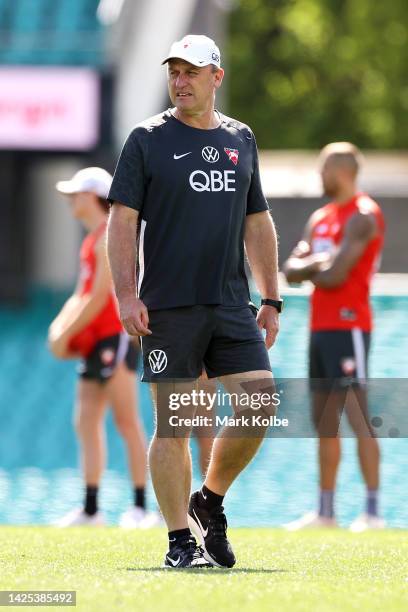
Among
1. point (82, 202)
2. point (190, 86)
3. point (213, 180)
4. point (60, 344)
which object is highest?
point (190, 86)

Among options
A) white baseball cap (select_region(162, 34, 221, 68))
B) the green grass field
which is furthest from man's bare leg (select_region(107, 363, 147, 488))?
white baseball cap (select_region(162, 34, 221, 68))

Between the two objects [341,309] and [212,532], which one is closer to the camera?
[212,532]

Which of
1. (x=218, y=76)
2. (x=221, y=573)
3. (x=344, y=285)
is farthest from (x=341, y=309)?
(x=221, y=573)

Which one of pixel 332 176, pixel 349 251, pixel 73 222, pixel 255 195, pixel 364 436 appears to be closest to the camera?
pixel 255 195

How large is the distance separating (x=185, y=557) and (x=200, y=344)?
A: 2.52ft

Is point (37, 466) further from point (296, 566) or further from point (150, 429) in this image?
point (296, 566)

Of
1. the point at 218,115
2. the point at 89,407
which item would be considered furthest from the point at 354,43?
the point at 218,115

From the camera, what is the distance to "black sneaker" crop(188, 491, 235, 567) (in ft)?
19.5

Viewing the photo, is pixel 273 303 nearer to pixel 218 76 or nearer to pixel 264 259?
pixel 264 259

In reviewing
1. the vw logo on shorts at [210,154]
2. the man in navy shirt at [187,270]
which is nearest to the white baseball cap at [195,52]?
the man in navy shirt at [187,270]

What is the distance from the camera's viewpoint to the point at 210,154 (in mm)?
5941

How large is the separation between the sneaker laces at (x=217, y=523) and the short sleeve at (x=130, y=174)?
1.17 metres

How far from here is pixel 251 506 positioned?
33.1 feet

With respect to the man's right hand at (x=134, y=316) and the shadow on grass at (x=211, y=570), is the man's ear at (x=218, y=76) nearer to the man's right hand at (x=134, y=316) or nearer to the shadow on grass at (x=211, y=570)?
the man's right hand at (x=134, y=316)
